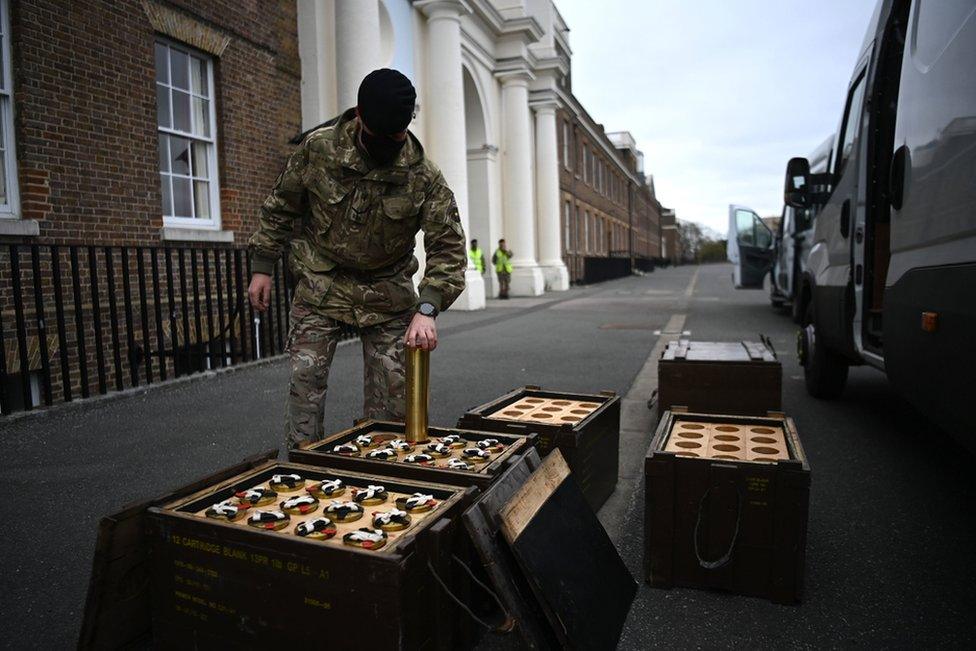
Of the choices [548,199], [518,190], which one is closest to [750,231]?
[518,190]

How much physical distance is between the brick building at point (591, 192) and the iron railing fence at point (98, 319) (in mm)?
23632

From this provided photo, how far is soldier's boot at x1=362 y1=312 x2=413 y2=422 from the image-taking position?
3490 mm

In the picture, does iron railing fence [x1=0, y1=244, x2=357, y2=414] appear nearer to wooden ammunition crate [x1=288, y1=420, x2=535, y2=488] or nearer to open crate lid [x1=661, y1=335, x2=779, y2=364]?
wooden ammunition crate [x1=288, y1=420, x2=535, y2=488]

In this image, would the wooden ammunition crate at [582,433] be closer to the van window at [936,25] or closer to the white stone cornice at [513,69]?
the van window at [936,25]

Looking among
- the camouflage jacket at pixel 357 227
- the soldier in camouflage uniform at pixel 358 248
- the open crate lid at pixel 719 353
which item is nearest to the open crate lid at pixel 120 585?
the soldier in camouflage uniform at pixel 358 248

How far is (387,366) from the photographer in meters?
3.49

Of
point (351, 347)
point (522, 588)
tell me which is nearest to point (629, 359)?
point (351, 347)

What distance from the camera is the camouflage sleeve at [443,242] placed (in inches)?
127

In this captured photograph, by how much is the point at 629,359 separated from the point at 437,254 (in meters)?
5.66

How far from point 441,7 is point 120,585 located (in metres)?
15.7

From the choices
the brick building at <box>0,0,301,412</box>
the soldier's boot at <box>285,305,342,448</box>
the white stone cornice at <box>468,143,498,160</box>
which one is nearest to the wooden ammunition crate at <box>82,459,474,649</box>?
the soldier's boot at <box>285,305,342,448</box>

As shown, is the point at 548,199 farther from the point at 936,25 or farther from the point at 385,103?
the point at 385,103

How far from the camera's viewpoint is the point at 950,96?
9.37 ft

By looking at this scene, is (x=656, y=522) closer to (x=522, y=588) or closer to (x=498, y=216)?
(x=522, y=588)
